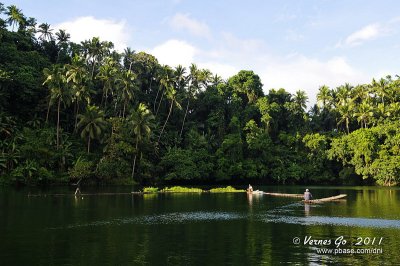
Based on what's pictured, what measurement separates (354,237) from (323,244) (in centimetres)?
334

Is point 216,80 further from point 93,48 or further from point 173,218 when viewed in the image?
point 173,218

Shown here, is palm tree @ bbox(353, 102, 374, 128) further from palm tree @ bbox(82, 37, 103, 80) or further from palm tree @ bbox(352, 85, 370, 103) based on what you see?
palm tree @ bbox(82, 37, 103, 80)

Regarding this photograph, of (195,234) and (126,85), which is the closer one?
(195,234)

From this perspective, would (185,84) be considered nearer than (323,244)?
No

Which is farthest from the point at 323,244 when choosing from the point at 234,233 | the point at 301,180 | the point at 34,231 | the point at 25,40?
the point at 25,40

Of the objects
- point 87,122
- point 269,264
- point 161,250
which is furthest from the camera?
point 87,122

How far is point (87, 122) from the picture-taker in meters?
79.1

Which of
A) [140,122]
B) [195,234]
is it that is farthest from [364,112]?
[195,234]

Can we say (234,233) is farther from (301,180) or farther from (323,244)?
(301,180)

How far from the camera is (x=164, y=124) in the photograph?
320ft

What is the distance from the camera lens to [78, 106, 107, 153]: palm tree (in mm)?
78438

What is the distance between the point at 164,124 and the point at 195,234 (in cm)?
7017

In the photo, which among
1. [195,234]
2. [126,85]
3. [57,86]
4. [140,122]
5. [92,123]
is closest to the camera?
[195,234]

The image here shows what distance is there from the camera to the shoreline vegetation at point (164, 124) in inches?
3061
